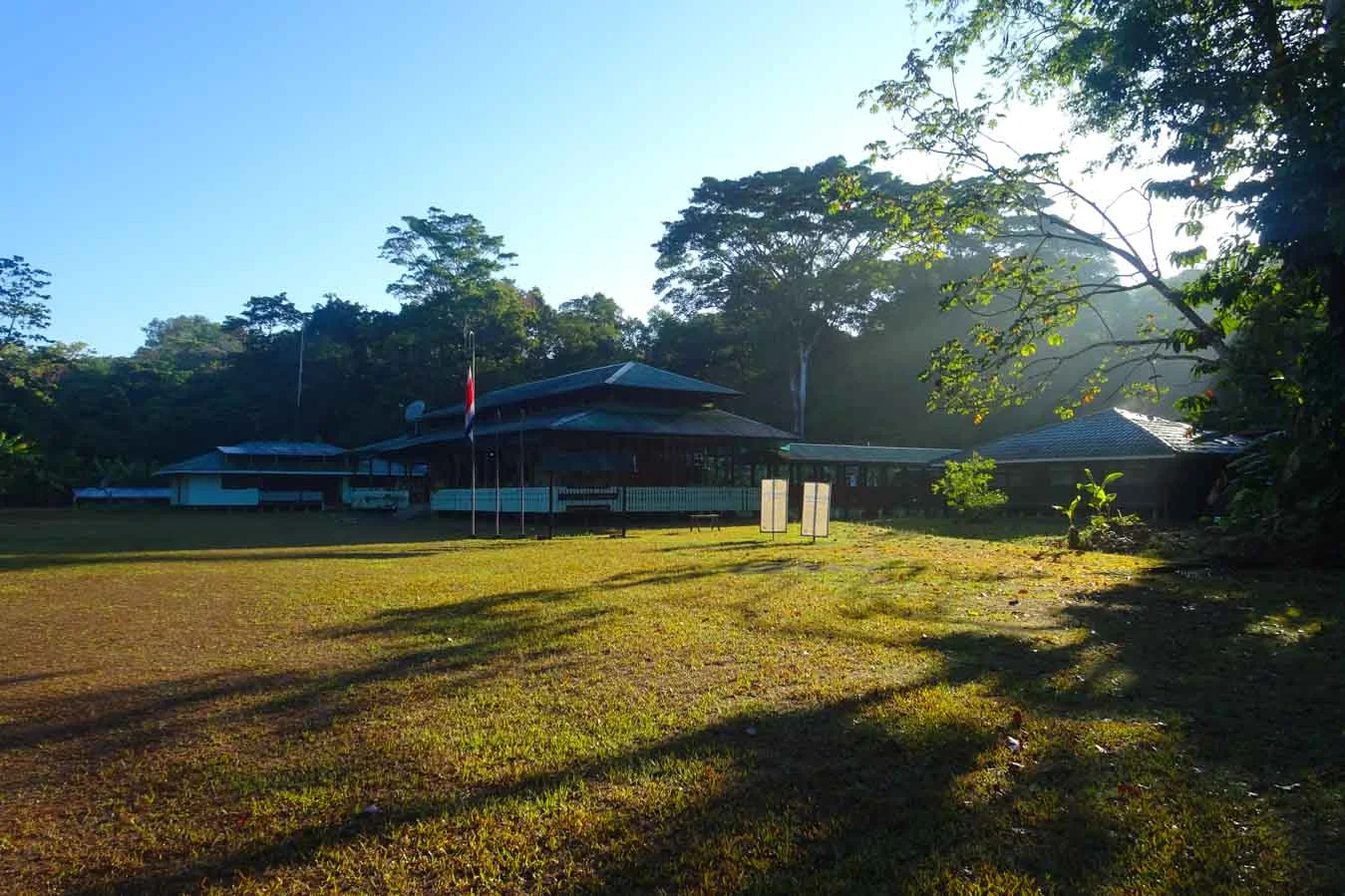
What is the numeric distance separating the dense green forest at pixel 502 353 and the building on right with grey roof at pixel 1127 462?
15.3 m

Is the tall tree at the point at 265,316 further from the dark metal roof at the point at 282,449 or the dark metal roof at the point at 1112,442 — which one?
the dark metal roof at the point at 1112,442

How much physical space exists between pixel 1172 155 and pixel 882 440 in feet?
126

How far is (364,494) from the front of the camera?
153 ft

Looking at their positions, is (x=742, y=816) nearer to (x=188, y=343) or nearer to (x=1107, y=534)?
(x=1107, y=534)

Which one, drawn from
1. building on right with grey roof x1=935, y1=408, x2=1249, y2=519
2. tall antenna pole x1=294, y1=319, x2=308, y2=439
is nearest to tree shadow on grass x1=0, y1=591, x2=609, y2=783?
building on right with grey roof x1=935, y1=408, x2=1249, y2=519

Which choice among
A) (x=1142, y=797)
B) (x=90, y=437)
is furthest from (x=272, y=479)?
(x=1142, y=797)

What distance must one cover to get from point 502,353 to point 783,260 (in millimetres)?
19403

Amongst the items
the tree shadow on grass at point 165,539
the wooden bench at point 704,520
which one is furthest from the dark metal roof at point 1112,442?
the tree shadow on grass at point 165,539

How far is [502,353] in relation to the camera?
53562mm

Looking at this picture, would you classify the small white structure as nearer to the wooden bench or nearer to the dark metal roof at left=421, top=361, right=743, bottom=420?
the dark metal roof at left=421, top=361, right=743, bottom=420

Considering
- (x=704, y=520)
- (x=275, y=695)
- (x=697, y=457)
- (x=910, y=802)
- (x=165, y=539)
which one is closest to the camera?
(x=910, y=802)

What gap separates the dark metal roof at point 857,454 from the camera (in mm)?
36125

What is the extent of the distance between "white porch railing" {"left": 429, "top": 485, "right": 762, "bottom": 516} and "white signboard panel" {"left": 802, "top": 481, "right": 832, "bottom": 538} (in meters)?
6.20

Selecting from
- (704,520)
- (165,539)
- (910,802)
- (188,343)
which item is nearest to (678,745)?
(910,802)
